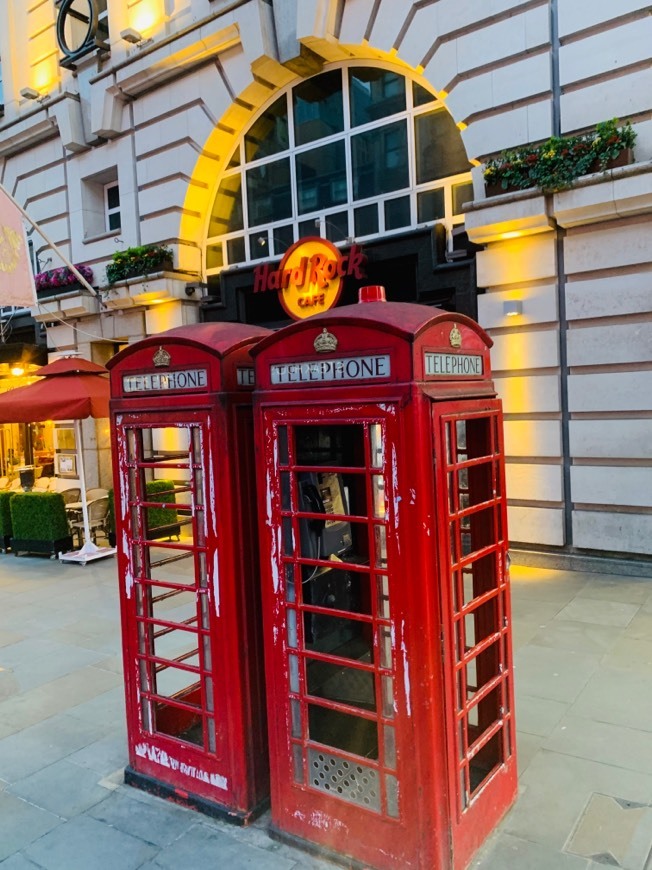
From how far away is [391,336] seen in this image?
2812 millimetres

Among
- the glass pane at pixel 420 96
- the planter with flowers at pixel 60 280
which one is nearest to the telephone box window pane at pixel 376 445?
the glass pane at pixel 420 96

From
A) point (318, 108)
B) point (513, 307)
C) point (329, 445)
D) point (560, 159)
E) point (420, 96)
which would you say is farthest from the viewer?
point (318, 108)

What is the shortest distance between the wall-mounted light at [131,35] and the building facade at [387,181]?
0.07 meters

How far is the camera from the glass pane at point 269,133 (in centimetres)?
1150

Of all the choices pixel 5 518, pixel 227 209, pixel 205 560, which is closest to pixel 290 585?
pixel 205 560

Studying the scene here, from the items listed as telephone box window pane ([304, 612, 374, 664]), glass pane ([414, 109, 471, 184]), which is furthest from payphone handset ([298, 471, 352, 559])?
glass pane ([414, 109, 471, 184])

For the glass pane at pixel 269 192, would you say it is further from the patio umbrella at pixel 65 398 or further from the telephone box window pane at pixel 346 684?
the telephone box window pane at pixel 346 684

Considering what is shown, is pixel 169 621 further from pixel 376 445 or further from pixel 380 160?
pixel 380 160

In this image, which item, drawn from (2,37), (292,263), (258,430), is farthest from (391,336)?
(2,37)

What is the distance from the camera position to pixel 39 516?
10.7 m

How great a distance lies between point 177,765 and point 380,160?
909cm

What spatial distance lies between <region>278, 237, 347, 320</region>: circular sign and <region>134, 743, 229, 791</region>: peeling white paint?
23.3 ft

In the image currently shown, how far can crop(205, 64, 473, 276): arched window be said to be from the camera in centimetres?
973

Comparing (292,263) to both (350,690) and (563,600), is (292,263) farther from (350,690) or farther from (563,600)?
(350,690)
